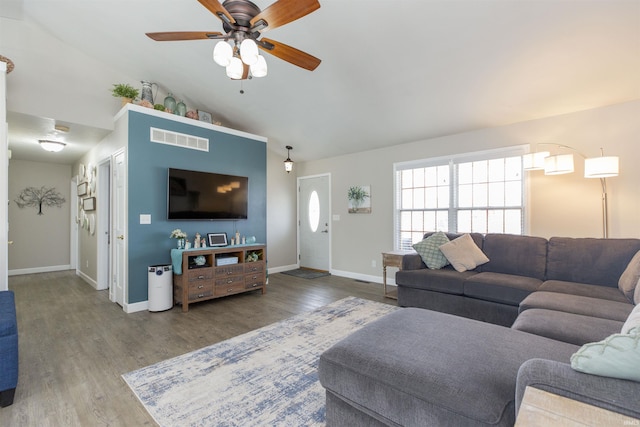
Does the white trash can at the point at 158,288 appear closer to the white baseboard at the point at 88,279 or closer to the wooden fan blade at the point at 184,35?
the white baseboard at the point at 88,279

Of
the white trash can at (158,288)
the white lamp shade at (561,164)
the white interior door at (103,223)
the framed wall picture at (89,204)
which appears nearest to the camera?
the white lamp shade at (561,164)

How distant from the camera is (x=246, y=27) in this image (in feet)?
6.73

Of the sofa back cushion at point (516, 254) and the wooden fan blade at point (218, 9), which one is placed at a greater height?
the wooden fan blade at point (218, 9)

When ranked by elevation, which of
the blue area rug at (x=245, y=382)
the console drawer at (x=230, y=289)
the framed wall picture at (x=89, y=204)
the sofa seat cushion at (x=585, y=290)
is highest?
the framed wall picture at (x=89, y=204)

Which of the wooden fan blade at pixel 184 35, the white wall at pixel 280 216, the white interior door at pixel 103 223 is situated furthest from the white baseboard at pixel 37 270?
the wooden fan blade at pixel 184 35

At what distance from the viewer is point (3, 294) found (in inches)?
96.0

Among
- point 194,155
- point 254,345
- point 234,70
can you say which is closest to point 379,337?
point 254,345

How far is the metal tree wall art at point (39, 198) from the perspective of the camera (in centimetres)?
604

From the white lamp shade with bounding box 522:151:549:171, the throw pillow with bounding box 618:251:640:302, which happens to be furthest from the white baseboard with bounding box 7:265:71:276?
the throw pillow with bounding box 618:251:640:302

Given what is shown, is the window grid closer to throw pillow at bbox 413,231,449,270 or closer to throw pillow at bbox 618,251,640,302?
throw pillow at bbox 413,231,449,270

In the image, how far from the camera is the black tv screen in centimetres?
395

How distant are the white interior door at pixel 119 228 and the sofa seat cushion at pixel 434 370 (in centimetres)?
346

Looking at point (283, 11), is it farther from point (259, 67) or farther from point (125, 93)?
point (125, 93)

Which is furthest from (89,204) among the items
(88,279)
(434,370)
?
(434,370)
